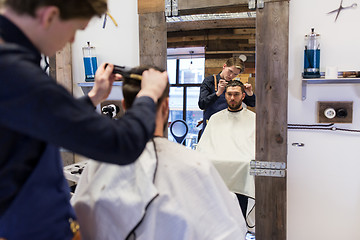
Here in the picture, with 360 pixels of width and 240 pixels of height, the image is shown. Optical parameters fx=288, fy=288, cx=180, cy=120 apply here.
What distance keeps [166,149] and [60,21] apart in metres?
0.64

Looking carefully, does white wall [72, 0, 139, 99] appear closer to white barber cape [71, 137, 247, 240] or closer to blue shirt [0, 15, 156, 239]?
white barber cape [71, 137, 247, 240]

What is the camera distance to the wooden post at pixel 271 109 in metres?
1.78

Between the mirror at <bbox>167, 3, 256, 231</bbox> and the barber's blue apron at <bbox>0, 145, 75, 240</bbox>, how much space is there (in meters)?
1.24

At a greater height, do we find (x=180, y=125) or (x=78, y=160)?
(x=180, y=125)

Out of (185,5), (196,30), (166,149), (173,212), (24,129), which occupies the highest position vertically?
(185,5)

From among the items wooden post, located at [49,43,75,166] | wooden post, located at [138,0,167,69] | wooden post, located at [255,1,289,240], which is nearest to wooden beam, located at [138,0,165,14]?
wooden post, located at [138,0,167,69]

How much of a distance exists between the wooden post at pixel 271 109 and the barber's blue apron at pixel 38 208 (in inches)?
54.9

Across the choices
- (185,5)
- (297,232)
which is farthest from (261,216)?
(185,5)

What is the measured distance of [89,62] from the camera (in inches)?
94.5

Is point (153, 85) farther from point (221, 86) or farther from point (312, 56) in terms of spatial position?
point (312, 56)

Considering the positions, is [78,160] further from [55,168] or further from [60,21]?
[60,21]

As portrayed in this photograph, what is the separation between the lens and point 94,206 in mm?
1026

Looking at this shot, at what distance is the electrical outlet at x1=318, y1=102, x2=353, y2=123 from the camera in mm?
1874

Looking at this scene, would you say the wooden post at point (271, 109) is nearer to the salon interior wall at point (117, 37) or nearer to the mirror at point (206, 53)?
the mirror at point (206, 53)
